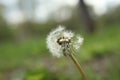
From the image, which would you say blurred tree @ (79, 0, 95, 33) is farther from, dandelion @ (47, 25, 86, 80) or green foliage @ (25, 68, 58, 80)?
dandelion @ (47, 25, 86, 80)

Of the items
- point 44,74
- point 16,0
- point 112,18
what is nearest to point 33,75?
point 44,74

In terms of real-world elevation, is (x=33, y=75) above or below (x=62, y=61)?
below

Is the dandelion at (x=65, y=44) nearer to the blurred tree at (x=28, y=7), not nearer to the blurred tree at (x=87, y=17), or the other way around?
the blurred tree at (x=87, y=17)

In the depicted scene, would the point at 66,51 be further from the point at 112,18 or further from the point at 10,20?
the point at 10,20

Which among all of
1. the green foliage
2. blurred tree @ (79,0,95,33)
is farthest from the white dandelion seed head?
blurred tree @ (79,0,95,33)

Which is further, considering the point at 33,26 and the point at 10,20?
the point at 33,26

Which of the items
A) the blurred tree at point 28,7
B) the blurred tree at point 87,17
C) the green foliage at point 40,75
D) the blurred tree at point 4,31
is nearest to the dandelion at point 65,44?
the green foliage at point 40,75
